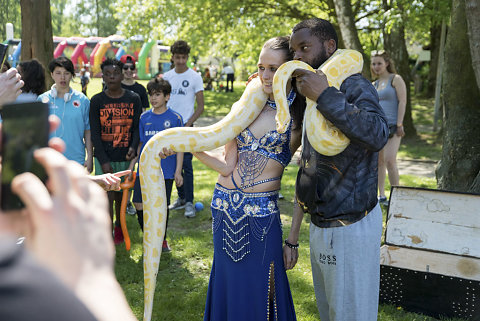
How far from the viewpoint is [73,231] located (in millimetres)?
785

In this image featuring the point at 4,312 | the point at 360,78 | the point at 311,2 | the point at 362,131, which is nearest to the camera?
the point at 4,312

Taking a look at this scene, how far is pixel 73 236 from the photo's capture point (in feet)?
2.56

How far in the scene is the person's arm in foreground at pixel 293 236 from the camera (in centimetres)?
310

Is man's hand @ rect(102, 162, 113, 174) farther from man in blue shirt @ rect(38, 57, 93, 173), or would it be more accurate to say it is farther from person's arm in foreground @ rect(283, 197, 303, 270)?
person's arm in foreground @ rect(283, 197, 303, 270)

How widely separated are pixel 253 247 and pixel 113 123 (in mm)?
3139

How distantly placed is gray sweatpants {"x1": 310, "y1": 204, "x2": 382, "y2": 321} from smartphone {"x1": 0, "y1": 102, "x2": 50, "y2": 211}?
2048 millimetres

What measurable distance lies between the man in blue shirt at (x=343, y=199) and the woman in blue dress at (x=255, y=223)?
368 mm

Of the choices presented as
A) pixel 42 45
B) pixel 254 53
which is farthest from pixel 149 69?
pixel 42 45

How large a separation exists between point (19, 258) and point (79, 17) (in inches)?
2879

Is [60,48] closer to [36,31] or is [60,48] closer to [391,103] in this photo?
[36,31]

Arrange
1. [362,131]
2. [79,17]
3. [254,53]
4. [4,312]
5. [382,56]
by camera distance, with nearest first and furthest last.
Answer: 1. [4,312]
2. [362,131]
3. [382,56]
4. [254,53]
5. [79,17]

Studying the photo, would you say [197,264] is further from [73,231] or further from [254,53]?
[254,53]

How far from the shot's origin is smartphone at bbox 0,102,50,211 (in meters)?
0.87

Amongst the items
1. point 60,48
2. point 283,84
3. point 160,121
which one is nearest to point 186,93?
point 160,121
